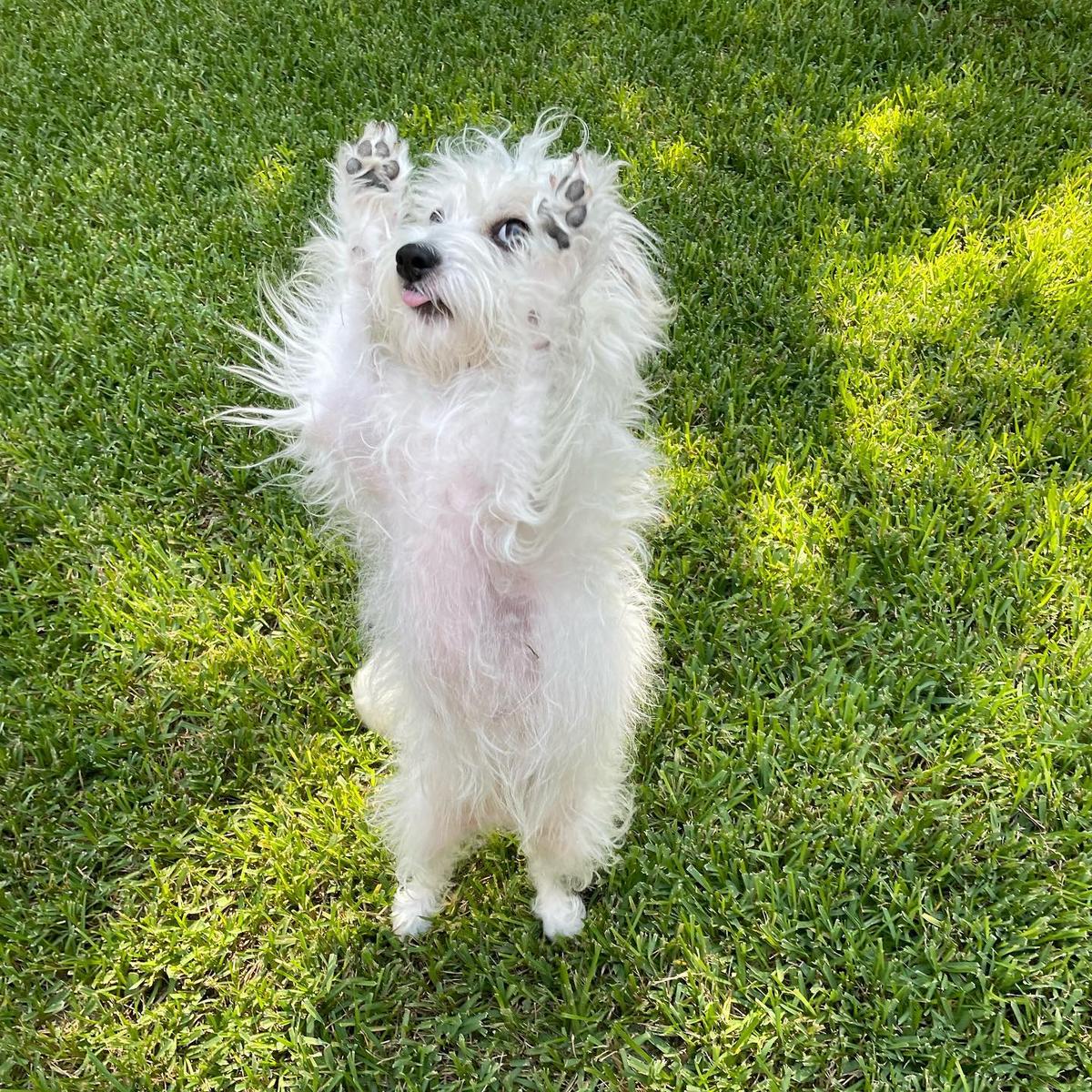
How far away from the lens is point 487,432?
4.66 ft

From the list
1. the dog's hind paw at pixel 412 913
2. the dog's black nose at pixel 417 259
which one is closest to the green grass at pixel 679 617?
the dog's hind paw at pixel 412 913

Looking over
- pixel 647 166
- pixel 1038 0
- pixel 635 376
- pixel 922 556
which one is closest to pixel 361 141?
pixel 635 376

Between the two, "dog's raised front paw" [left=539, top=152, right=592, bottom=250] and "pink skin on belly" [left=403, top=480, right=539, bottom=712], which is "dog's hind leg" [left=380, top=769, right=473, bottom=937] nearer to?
"pink skin on belly" [left=403, top=480, right=539, bottom=712]

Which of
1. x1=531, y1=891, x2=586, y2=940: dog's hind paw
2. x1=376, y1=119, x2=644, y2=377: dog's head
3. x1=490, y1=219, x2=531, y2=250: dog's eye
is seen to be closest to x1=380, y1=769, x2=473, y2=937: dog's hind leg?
x1=531, y1=891, x2=586, y2=940: dog's hind paw

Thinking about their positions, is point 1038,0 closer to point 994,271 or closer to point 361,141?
point 994,271

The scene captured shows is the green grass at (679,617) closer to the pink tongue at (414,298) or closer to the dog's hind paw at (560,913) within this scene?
the dog's hind paw at (560,913)

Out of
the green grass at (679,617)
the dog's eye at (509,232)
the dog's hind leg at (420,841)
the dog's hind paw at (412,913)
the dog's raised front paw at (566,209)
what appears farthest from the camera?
the dog's hind paw at (412,913)

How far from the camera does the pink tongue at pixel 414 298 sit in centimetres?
141

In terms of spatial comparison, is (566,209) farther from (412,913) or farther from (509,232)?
(412,913)

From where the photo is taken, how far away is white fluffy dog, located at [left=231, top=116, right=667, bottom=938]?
1.40 metres

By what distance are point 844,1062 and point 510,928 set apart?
2.97ft

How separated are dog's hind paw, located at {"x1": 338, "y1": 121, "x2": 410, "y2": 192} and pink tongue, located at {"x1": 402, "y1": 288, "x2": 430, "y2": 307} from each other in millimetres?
255

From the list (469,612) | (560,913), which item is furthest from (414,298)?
(560,913)

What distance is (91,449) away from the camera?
10.9 feet
